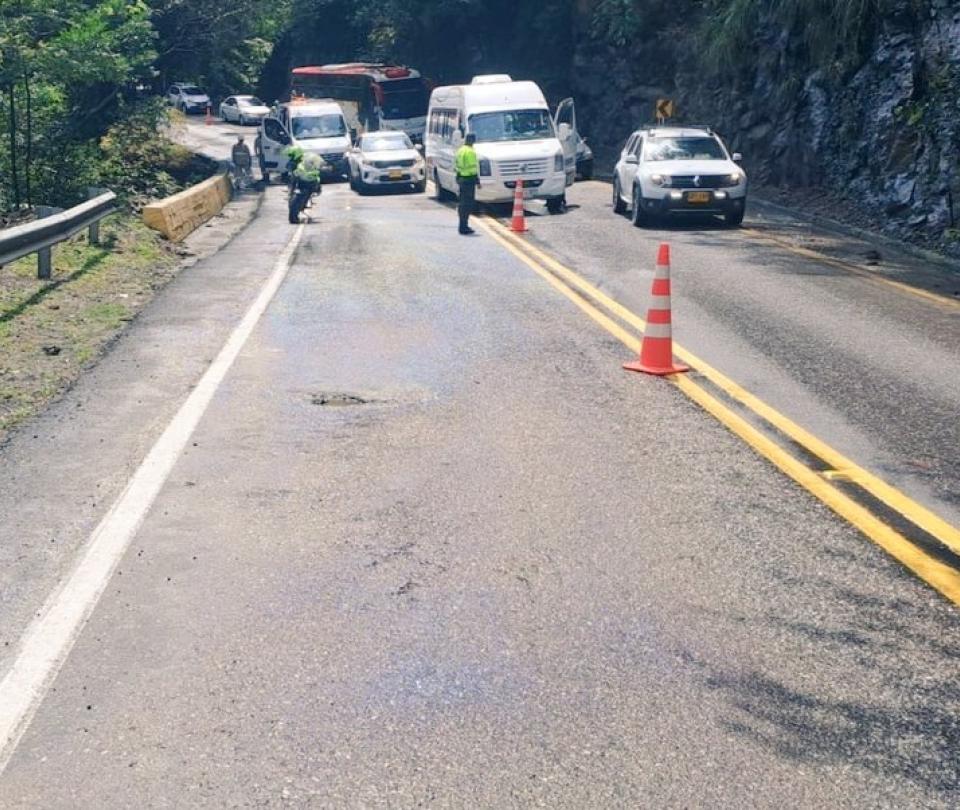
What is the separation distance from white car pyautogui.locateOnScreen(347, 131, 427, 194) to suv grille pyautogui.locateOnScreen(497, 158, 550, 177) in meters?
8.56

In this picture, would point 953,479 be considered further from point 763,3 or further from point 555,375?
point 763,3

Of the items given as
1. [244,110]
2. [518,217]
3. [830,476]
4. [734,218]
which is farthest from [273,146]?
[244,110]

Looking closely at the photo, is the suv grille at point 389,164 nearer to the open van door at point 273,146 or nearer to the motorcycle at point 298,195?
the open van door at point 273,146

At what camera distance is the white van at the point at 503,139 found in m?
28.0

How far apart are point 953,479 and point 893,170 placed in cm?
1936

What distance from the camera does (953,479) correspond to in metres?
7.80

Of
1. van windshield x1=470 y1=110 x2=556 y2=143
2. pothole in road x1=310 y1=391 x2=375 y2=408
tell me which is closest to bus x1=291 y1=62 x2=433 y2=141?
van windshield x1=470 y1=110 x2=556 y2=143

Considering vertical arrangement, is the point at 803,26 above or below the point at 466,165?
above

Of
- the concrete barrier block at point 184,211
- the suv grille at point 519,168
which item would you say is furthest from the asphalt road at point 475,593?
the suv grille at point 519,168

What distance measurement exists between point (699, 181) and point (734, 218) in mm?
1230

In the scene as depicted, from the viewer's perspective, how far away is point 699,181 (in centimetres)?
2408

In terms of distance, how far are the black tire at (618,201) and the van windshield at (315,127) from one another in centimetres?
1644

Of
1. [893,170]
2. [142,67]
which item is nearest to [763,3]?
[893,170]

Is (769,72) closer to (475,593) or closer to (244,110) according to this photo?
(475,593)
